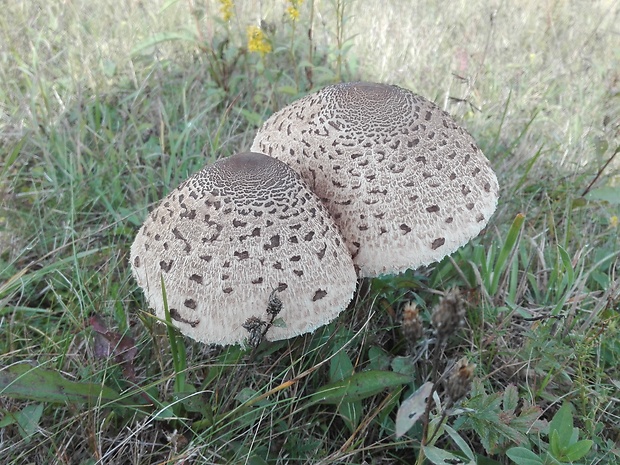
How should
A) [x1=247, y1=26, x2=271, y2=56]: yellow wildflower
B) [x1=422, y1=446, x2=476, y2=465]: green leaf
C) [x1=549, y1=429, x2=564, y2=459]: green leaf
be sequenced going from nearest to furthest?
[x1=422, y1=446, x2=476, y2=465]: green leaf < [x1=549, y1=429, x2=564, y2=459]: green leaf < [x1=247, y1=26, x2=271, y2=56]: yellow wildflower

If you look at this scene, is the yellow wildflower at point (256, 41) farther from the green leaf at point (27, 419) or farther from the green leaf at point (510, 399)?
the green leaf at point (510, 399)

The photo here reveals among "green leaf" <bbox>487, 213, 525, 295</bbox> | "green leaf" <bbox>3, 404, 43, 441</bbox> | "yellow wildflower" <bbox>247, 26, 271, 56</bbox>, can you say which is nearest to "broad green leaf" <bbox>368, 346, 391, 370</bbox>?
"green leaf" <bbox>487, 213, 525, 295</bbox>

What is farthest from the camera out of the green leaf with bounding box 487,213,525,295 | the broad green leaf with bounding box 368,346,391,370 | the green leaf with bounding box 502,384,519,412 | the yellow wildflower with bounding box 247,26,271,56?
the yellow wildflower with bounding box 247,26,271,56

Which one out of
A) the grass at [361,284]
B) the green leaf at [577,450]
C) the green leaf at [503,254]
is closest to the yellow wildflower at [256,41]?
the grass at [361,284]

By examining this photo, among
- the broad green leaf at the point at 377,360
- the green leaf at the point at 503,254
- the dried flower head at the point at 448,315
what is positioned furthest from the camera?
the green leaf at the point at 503,254

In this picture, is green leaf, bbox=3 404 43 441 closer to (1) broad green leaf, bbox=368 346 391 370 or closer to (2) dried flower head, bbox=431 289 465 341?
(1) broad green leaf, bbox=368 346 391 370

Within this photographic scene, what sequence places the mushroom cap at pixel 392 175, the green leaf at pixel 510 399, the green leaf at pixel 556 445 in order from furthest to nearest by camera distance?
the mushroom cap at pixel 392 175 < the green leaf at pixel 510 399 < the green leaf at pixel 556 445

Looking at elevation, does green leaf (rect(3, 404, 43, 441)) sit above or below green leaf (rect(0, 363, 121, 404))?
below
